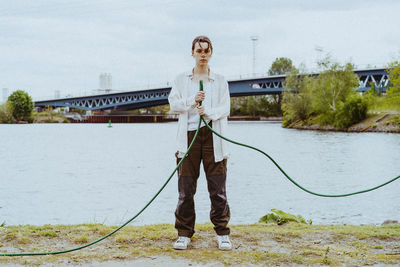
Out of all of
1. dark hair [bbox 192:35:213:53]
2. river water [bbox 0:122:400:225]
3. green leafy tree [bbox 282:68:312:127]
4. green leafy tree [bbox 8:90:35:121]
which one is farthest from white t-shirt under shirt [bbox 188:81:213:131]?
green leafy tree [bbox 8:90:35:121]

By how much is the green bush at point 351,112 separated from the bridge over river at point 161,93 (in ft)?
48.2

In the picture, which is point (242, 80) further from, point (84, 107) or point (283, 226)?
point (283, 226)

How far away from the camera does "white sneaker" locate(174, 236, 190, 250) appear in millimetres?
4855

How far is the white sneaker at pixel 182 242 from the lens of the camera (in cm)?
486

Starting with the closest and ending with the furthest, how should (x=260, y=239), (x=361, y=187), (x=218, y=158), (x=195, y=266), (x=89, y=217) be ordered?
Result: 1. (x=195, y=266)
2. (x=218, y=158)
3. (x=260, y=239)
4. (x=89, y=217)
5. (x=361, y=187)

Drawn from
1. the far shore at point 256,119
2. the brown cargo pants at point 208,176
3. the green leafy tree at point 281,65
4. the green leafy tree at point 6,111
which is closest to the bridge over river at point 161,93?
the far shore at point 256,119

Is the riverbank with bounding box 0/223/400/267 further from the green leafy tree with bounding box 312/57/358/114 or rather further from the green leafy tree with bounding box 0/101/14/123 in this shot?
the green leafy tree with bounding box 0/101/14/123

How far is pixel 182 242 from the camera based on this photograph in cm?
491

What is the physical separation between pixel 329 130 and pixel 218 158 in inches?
1927

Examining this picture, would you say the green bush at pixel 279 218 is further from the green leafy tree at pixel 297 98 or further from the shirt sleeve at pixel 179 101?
the green leafy tree at pixel 297 98

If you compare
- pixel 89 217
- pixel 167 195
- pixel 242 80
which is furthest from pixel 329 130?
pixel 89 217

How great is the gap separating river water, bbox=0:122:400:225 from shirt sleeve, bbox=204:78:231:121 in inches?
111

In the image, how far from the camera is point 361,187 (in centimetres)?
1702

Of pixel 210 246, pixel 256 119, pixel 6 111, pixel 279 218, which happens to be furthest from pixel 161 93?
pixel 210 246
